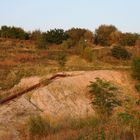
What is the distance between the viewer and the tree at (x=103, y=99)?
18.6 m

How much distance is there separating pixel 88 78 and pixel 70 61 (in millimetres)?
8076

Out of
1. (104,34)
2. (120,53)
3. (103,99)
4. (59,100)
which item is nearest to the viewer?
(103,99)

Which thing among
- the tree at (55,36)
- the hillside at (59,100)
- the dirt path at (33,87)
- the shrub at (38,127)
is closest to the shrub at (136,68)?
the hillside at (59,100)

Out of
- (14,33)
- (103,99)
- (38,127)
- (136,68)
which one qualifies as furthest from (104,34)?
(38,127)

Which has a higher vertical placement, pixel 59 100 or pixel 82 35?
pixel 82 35

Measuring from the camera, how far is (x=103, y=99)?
64.4 ft

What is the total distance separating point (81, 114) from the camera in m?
19.6

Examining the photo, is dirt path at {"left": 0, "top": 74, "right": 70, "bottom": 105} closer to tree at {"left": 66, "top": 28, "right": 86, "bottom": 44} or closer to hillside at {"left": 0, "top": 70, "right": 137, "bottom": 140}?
hillside at {"left": 0, "top": 70, "right": 137, "bottom": 140}

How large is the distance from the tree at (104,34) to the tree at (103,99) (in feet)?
112

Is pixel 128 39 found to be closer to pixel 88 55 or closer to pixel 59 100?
pixel 88 55

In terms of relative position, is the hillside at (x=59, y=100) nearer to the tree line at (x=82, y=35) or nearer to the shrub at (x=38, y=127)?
the shrub at (x=38, y=127)

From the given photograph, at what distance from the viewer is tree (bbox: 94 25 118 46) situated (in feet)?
183

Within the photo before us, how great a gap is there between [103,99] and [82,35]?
3744cm

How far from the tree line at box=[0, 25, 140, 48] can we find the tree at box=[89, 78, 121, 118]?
1168 inches
